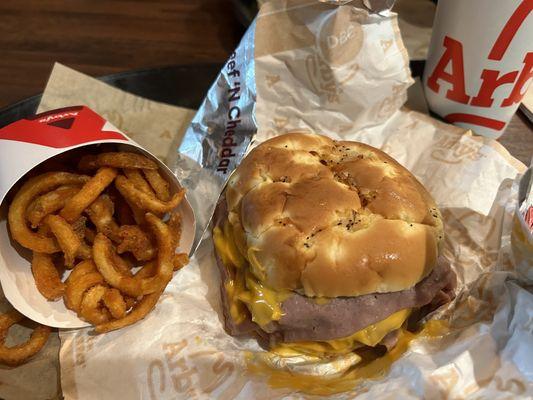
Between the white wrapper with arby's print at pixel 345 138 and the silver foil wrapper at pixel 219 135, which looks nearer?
the white wrapper with arby's print at pixel 345 138

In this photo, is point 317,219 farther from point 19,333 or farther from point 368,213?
point 19,333

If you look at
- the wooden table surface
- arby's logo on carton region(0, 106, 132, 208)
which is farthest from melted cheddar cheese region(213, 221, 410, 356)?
the wooden table surface

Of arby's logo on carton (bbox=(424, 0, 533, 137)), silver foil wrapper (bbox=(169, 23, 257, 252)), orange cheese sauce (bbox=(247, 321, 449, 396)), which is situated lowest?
orange cheese sauce (bbox=(247, 321, 449, 396))

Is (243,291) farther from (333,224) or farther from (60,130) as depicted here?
(60,130)

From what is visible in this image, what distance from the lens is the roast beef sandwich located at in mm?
1106

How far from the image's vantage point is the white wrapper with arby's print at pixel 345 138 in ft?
3.67

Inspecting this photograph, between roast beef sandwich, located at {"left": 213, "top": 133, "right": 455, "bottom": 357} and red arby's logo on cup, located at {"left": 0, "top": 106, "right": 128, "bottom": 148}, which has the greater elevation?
red arby's logo on cup, located at {"left": 0, "top": 106, "right": 128, "bottom": 148}

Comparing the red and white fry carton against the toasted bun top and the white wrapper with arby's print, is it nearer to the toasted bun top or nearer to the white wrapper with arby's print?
the white wrapper with arby's print

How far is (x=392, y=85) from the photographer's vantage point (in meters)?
1.59

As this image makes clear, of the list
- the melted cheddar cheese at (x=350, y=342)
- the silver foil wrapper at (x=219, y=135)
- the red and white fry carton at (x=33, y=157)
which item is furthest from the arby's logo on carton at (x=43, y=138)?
the melted cheddar cheese at (x=350, y=342)

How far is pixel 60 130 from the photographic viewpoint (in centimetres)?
123

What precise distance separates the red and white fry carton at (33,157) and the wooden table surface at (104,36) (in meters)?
0.90

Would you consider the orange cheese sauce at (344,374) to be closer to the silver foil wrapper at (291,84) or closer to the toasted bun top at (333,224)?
the toasted bun top at (333,224)

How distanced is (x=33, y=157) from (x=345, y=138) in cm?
96
